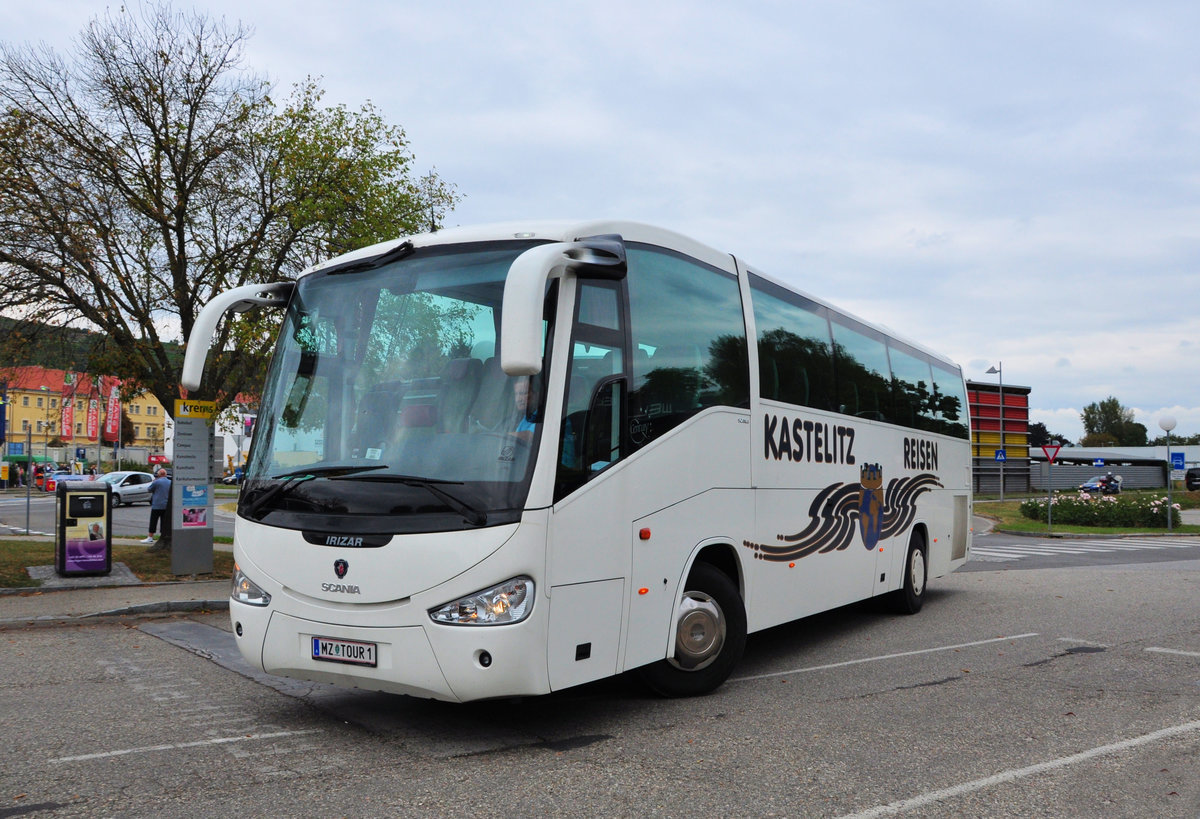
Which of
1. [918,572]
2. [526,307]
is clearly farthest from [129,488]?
[526,307]

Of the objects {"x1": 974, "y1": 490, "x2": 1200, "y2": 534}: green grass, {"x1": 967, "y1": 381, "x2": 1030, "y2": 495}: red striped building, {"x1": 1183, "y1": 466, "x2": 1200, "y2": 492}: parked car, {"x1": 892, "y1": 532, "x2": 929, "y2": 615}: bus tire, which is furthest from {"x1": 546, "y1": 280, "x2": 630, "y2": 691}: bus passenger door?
{"x1": 1183, "y1": 466, "x2": 1200, "y2": 492}: parked car

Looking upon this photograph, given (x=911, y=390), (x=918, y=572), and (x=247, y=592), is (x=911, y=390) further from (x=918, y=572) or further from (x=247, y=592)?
(x=247, y=592)

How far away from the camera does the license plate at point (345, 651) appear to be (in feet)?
17.5

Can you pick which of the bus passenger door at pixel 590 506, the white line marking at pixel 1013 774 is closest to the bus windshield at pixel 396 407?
the bus passenger door at pixel 590 506

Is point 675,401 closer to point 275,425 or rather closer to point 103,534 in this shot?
point 275,425

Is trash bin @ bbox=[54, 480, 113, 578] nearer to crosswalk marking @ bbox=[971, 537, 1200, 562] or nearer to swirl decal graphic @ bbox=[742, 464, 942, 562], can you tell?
swirl decal graphic @ bbox=[742, 464, 942, 562]

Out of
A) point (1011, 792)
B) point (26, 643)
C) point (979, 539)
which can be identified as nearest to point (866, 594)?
point (1011, 792)

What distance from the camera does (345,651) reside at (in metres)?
5.41

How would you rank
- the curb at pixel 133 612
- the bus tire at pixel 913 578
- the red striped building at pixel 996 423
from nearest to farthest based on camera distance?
the curb at pixel 133 612
the bus tire at pixel 913 578
the red striped building at pixel 996 423

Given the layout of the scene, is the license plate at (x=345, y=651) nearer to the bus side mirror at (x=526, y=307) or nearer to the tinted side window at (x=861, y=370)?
the bus side mirror at (x=526, y=307)

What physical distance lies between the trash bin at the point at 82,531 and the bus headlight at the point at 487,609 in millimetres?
11427

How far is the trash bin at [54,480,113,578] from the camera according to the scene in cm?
1468

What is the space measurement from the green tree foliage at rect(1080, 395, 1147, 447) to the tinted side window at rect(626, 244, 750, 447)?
166673 millimetres

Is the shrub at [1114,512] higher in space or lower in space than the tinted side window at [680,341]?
lower
